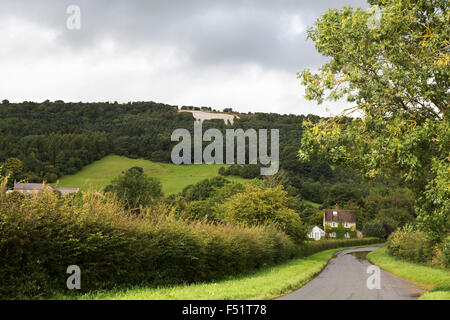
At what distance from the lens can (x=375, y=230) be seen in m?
102

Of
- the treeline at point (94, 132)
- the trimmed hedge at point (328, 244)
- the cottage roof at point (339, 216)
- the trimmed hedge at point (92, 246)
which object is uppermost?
the treeline at point (94, 132)

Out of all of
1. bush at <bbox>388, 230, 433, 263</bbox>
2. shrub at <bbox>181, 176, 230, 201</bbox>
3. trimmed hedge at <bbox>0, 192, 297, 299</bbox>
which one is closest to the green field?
shrub at <bbox>181, 176, 230, 201</bbox>

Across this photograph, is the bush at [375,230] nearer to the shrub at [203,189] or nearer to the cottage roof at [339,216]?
the cottage roof at [339,216]

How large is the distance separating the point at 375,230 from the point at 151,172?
62.4 m

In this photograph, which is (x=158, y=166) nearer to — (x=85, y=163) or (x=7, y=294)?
(x=85, y=163)

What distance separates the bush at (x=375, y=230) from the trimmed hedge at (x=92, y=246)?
292ft

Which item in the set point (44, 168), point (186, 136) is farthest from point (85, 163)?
point (186, 136)

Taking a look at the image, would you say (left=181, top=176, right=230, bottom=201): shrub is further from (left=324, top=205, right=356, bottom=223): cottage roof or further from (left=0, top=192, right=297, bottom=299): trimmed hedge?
(left=0, top=192, right=297, bottom=299): trimmed hedge

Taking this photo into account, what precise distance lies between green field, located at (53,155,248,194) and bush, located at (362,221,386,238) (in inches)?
1342

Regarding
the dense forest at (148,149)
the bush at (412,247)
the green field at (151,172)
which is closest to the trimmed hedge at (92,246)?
the bush at (412,247)

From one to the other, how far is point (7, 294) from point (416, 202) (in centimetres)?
1580

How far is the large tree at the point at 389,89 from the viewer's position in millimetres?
13969

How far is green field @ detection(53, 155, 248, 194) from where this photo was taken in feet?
331
